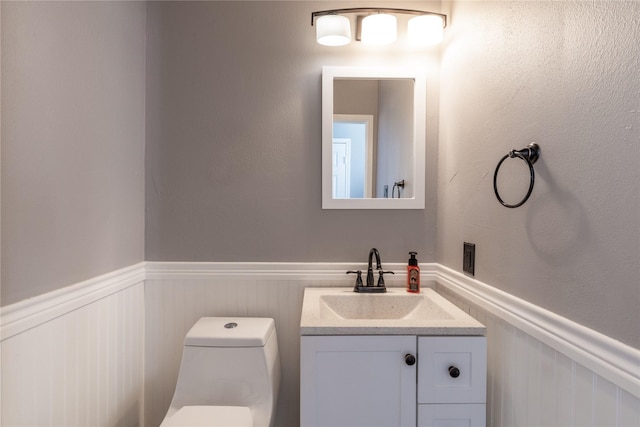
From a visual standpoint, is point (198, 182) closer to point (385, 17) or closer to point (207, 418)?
point (207, 418)

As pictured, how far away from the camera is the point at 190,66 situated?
5.96 feet

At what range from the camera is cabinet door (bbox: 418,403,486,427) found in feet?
4.03

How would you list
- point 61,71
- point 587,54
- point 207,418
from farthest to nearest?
point 207,418, point 61,71, point 587,54

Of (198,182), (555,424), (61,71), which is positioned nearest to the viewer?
(555,424)

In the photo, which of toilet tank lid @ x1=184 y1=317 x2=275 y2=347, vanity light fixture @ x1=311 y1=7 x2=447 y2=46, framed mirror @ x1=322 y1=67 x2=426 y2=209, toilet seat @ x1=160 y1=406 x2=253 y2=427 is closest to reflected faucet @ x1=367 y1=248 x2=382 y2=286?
framed mirror @ x1=322 y1=67 x2=426 y2=209

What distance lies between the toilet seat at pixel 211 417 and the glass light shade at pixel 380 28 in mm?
1607

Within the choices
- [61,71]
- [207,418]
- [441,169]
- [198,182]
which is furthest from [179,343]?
[441,169]

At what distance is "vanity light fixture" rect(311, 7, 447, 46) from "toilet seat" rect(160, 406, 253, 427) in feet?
5.04

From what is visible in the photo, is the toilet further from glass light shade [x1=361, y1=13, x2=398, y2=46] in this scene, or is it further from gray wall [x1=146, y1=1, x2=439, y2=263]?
glass light shade [x1=361, y1=13, x2=398, y2=46]

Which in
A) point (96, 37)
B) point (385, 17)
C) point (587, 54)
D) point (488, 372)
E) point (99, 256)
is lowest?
point (488, 372)

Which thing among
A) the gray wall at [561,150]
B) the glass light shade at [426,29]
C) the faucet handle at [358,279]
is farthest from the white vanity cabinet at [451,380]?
the glass light shade at [426,29]

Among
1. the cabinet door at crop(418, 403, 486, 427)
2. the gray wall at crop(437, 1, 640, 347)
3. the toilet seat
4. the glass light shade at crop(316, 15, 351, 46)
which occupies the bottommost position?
the toilet seat

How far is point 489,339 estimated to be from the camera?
4.52ft

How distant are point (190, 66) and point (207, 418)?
1.48m
